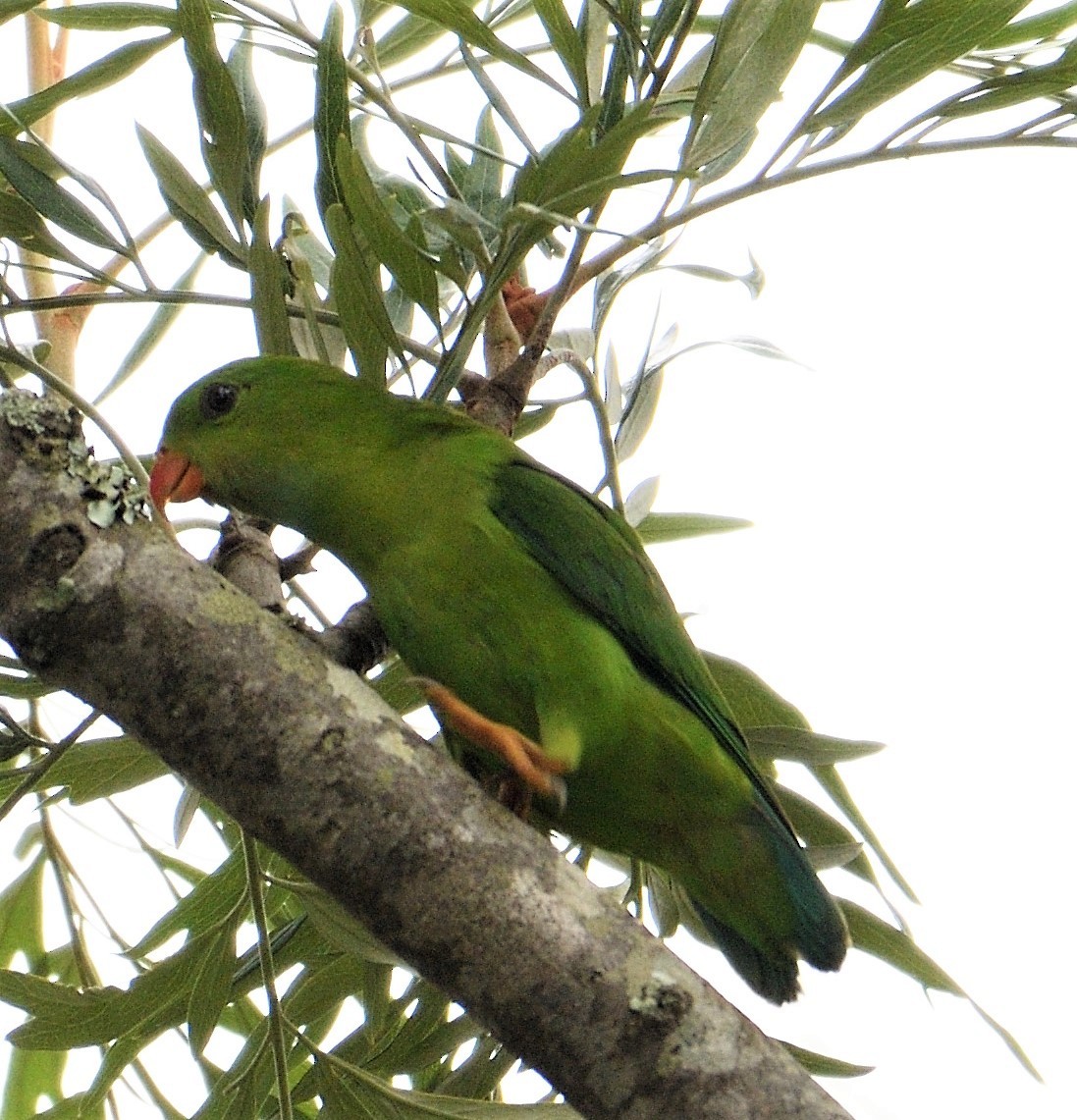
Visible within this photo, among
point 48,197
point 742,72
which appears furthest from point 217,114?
point 742,72

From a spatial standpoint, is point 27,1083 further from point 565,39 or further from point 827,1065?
point 565,39

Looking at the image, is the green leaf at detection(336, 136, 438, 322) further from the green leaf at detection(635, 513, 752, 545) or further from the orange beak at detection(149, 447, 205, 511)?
the green leaf at detection(635, 513, 752, 545)

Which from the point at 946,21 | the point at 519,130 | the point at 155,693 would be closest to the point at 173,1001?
the point at 155,693

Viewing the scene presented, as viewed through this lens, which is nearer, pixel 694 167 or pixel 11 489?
pixel 11 489

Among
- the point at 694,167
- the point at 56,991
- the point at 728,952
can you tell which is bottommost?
the point at 56,991

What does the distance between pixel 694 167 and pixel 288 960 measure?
1.32 metres

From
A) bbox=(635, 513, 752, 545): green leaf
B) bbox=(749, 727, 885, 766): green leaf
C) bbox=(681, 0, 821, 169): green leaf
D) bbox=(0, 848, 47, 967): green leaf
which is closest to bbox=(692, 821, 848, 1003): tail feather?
bbox=(749, 727, 885, 766): green leaf

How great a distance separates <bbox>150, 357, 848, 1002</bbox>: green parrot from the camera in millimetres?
1910

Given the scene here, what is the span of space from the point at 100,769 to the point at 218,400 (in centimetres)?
62

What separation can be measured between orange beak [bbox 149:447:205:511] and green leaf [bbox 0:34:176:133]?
1.89 feet

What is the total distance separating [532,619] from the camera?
1.93 meters

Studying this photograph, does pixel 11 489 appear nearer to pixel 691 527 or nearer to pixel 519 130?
pixel 519 130

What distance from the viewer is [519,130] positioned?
201 cm

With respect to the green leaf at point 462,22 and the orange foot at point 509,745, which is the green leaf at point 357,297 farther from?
the orange foot at point 509,745
